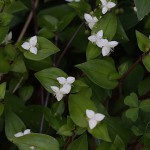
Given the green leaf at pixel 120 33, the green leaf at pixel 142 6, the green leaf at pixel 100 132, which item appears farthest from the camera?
the green leaf at pixel 120 33

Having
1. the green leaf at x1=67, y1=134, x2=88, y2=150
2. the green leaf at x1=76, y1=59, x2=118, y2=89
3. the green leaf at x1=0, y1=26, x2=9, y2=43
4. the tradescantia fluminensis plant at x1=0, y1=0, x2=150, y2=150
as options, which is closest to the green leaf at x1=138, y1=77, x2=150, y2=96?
the tradescantia fluminensis plant at x1=0, y1=0, x2=150, y2=150

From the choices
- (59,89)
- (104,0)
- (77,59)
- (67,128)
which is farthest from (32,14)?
(67,128)

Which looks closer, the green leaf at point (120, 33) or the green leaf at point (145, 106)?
the green leaf at point (145, 106)

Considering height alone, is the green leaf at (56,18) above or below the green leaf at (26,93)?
above

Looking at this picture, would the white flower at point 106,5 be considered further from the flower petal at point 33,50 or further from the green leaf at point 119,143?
the green leaf at point 119,143

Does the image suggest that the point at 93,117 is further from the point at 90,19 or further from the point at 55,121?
the point at 90,19

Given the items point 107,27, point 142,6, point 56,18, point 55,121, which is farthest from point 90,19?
point 55,121

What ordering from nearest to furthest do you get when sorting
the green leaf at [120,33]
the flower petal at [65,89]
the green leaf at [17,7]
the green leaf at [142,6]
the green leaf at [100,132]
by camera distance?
the green leaf at [100,132] → the flower petal at [65,89] → the green leaf at [142,6] → the green leaf at [120,33] → the green leaf at [17,7]

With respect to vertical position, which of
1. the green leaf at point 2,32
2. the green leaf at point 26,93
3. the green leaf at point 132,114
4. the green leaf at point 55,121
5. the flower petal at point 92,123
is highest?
the green leaf at point 2,32

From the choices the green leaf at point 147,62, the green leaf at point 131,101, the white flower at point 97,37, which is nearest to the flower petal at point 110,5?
the white flower at point 97,37
